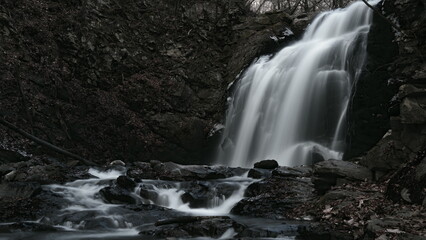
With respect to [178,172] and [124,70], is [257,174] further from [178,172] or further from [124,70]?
[124,70]

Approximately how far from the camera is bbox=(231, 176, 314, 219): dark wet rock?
7.98 metres

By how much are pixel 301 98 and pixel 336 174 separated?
22.3 ft

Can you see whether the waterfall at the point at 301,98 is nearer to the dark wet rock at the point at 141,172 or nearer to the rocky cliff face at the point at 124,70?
the rocky cliff face at the point at 124,70

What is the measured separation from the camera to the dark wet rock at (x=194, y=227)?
6168 mm

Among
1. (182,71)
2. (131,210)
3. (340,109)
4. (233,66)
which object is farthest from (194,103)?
(131,210)

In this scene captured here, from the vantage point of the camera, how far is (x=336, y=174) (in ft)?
26.5

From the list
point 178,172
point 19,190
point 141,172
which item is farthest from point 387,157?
point 19,190

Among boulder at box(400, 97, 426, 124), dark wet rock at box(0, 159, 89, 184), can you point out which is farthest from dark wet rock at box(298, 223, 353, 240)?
dark wet rock at box(0, 159, 89, 184)

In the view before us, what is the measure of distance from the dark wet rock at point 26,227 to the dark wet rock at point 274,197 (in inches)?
152

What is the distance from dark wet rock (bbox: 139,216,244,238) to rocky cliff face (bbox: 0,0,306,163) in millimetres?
7631

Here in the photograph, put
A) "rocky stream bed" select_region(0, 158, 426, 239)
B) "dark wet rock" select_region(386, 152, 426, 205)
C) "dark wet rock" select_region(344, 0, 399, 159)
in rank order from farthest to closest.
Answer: "dark wet rock" select_region(344, 0, 399, 159), "rocky stream bed" select_region(0, 158, 426, 239), "dark wet rock" select_region(386, 152, 426, 205)

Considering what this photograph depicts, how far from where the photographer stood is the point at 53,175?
10.1 meters

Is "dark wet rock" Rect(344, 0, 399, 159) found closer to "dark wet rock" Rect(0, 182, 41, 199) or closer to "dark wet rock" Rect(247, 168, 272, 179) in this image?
"dark wet rock" Rect(247, 168, 272, 179)

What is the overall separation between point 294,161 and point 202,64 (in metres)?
8.02
